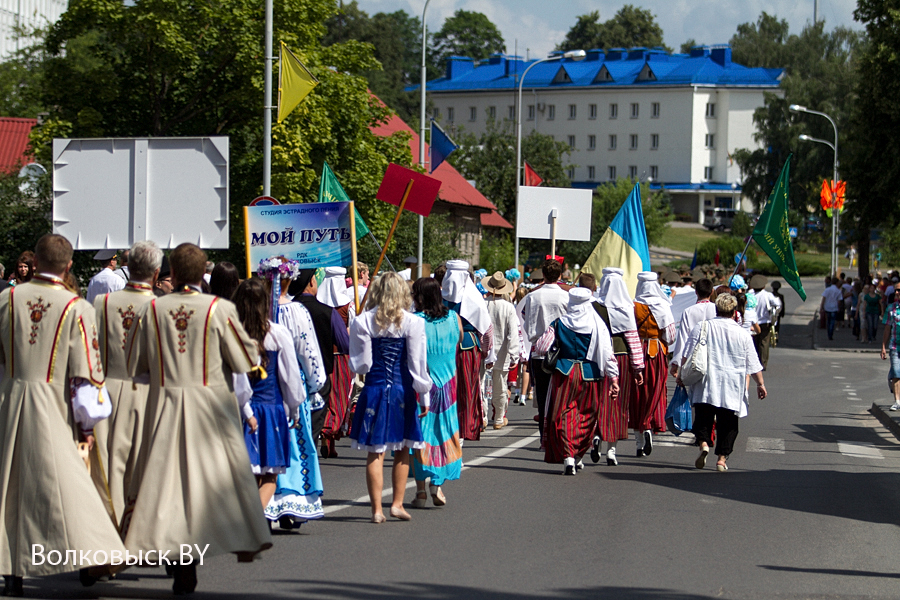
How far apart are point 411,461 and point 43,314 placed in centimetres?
356

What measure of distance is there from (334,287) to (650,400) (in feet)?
11.6

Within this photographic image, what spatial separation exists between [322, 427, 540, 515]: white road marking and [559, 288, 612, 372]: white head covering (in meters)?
1.58

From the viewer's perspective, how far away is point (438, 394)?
8.45m

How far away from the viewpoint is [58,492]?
5598mm

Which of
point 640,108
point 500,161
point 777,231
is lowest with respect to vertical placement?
point 777,231

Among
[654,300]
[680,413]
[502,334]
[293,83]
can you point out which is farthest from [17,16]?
[680,413]

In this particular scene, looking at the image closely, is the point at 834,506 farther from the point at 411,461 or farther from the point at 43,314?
the point at 43,314

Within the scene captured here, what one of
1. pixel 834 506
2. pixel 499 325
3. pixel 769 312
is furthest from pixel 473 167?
pixel 834 506

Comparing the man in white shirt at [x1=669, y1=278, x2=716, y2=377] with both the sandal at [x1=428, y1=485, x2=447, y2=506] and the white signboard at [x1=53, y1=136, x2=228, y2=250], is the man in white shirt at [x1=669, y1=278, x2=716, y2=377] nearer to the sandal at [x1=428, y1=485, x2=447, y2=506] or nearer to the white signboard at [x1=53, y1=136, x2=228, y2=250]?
the sandal at [x1=428, y1=485, x2=447, y2=506]

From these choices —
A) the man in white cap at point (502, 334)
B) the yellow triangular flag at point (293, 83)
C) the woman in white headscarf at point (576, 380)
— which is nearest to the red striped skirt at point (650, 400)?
the woman in white headscarf at point (576, 380)

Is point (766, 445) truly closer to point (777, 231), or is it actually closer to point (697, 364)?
point (697, 364)

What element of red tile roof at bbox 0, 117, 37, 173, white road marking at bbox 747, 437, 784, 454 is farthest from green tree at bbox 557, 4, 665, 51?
white road marking at bbox 747, 437, 784, 454

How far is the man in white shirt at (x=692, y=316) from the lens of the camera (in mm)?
11477

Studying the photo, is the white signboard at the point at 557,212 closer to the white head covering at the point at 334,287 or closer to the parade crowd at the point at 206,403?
the white head covering at the point at 334,287
